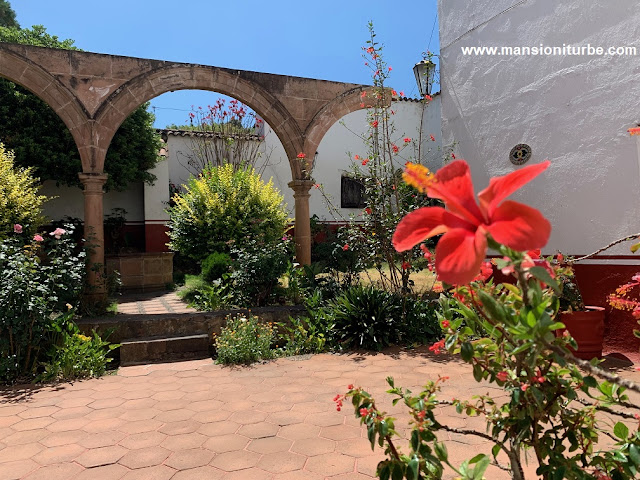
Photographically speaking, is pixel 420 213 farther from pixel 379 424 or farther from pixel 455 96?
pixel 455 96

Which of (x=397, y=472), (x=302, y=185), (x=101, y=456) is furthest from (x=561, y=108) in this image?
(x=101, y=456)

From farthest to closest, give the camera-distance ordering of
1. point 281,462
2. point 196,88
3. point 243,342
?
point 196,88 < point 243,342 < point 281,462

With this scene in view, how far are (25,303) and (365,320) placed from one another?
3.66 m

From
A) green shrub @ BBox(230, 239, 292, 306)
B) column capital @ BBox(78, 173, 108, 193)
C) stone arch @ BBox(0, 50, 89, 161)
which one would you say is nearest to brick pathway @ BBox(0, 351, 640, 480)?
green shrub @ BBox(230, 239, 292, 306)

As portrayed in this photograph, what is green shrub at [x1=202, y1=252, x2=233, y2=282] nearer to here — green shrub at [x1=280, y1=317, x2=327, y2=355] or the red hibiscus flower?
green shrub at [x1=280, y1=317, x2=327, y2=355]

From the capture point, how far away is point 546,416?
4.21 feet

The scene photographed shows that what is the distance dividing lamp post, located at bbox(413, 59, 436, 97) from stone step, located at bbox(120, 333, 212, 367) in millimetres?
4610

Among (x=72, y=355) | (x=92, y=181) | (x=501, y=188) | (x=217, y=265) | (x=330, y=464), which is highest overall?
(x=92, y=181)

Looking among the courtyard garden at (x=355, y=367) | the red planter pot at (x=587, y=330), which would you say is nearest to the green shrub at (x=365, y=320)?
the courtyard garden at (x=355, y=367)

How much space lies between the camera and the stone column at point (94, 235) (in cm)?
589

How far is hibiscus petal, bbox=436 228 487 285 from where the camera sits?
0.77 metres

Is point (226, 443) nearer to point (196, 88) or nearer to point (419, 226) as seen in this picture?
point (419, 226)

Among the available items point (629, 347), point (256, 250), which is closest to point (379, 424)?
point (629, 347)

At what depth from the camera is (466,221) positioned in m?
0.85
